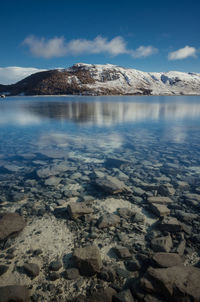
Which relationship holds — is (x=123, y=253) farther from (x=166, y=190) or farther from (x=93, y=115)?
(x=93, y=115)

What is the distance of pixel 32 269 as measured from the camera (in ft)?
15.3

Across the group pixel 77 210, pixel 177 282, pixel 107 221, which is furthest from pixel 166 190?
pixel 177 282

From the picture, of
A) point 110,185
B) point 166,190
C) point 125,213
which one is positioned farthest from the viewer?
point 110,185

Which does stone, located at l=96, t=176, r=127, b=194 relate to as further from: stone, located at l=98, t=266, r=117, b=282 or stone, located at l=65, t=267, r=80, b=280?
stone, located at l=65, t=267, r=80, b=280

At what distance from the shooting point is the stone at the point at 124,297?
154 inches

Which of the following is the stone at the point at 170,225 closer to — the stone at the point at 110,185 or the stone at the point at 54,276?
the stone at the point at 110,185

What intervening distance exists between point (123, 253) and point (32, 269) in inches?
97.0

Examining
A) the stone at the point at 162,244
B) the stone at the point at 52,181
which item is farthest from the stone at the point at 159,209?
the stone at the point at 52,181

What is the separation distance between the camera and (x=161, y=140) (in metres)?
20.3

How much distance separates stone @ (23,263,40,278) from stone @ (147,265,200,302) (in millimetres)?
2783

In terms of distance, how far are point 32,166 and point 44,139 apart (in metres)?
8.46

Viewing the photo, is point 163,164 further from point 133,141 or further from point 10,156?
point 10,156

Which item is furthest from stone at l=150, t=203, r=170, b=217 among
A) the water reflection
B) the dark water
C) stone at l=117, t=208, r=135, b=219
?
the water reflection

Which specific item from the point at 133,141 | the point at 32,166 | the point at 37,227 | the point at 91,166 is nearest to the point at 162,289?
the point at 37,227
